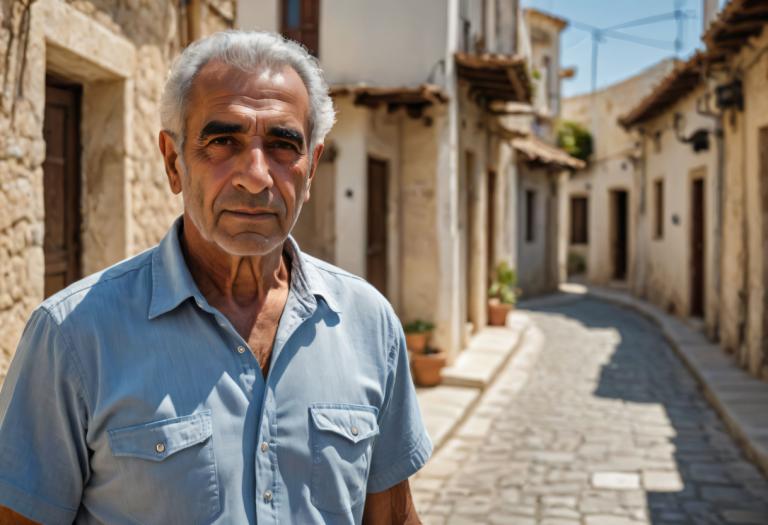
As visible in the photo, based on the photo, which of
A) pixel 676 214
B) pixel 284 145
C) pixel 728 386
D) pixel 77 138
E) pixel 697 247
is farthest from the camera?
pixel 676 214

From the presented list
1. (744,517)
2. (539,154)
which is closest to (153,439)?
(744,517)

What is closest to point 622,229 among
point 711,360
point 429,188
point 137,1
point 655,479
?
point 711,360

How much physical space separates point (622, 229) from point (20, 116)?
2269 cm

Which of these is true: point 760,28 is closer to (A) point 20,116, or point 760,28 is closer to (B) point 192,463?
(A) point 20,116

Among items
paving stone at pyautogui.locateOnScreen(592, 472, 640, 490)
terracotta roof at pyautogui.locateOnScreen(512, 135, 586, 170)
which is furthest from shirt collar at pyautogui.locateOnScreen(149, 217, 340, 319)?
terracotta roof at pyautogui.locateOnScreen(512, 135, 586, 170)

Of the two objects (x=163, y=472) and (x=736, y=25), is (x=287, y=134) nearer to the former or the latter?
(x=163, y=472)

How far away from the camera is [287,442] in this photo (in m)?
1.52

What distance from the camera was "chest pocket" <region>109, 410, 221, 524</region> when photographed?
1.40 m

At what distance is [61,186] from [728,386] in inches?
276

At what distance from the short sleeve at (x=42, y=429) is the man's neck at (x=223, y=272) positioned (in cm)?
34

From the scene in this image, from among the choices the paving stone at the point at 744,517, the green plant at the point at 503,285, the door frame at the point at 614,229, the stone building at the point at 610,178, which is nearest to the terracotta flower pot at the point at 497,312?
the green plant at the point at 503,285

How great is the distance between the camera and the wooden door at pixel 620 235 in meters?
23.2

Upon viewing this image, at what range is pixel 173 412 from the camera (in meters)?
1.43

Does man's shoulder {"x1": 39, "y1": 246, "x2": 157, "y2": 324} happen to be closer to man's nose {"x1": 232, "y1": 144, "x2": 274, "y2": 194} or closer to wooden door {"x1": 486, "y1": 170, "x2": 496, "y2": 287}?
man's nose {"x1": 232, "y1": 144, "x2": 274, "y2": 194}
